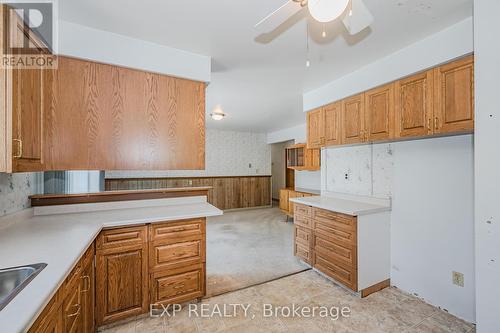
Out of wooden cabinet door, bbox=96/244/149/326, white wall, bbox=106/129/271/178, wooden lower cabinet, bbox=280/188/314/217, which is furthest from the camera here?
white wall, bbox=106/129/271/178

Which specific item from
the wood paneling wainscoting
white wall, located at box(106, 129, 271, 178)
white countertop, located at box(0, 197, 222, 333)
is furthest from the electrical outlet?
white wall, located at box(106, 129, 271, 178)

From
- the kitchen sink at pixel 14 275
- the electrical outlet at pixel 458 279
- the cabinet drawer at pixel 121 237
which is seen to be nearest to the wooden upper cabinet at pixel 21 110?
the kitchen sink at pixel 14 275

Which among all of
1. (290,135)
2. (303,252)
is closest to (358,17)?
(303,252)

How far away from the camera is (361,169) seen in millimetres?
2996

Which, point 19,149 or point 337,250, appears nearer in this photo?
point 19,149

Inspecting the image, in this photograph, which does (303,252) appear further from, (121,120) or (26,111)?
(26,111)

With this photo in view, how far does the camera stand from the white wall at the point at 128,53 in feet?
6.37

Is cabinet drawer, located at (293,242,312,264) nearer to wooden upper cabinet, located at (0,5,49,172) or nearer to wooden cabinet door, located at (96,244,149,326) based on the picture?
wooden cabinet door, located at (96,244,149,326)

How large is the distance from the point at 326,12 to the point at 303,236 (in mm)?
2596

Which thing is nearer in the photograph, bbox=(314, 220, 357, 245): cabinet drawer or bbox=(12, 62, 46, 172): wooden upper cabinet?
→ bbox=(12, 62, 46, 172): wooden upper cabinet

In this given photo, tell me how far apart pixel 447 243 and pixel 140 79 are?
3.39 m

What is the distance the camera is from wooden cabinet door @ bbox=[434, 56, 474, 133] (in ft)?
5.72

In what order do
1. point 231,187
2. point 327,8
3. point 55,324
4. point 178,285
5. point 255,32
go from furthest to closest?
1. point 231,187
2. point 178,285
3. point 255,32
4. point 327,8
5. point 55,324

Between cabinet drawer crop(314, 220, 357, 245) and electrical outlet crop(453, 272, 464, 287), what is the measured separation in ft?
2.88
